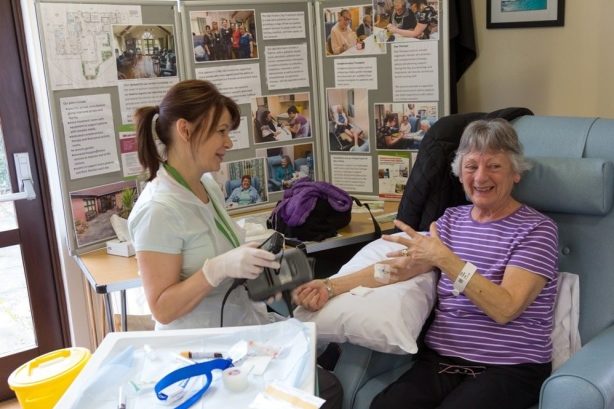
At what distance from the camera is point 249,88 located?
284 cm

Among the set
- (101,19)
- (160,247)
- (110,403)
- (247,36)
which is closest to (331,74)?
(247,36)

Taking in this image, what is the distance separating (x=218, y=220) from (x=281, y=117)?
1.19 metres

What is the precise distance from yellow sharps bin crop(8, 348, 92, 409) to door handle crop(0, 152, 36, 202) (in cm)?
68

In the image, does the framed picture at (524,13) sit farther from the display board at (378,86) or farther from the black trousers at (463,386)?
the black trousers at (463,386)

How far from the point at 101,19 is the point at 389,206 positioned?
1.44 m

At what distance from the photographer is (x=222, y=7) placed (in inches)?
107

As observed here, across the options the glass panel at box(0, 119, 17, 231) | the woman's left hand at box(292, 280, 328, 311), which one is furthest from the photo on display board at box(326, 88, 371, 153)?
the glass panel at box(0, 119, 17, 231)

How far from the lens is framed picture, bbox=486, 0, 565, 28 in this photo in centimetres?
251

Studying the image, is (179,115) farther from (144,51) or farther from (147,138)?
(144,51)

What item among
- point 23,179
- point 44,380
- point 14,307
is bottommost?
point 44,380

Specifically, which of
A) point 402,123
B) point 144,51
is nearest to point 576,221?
point 402,123

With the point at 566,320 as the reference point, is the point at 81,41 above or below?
above

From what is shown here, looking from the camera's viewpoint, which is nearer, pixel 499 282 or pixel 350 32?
pixel 499 282

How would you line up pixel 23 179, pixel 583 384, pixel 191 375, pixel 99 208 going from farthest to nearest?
pixel 23 179
pixel 99 208
pixel 583 384
pixel 191 375
